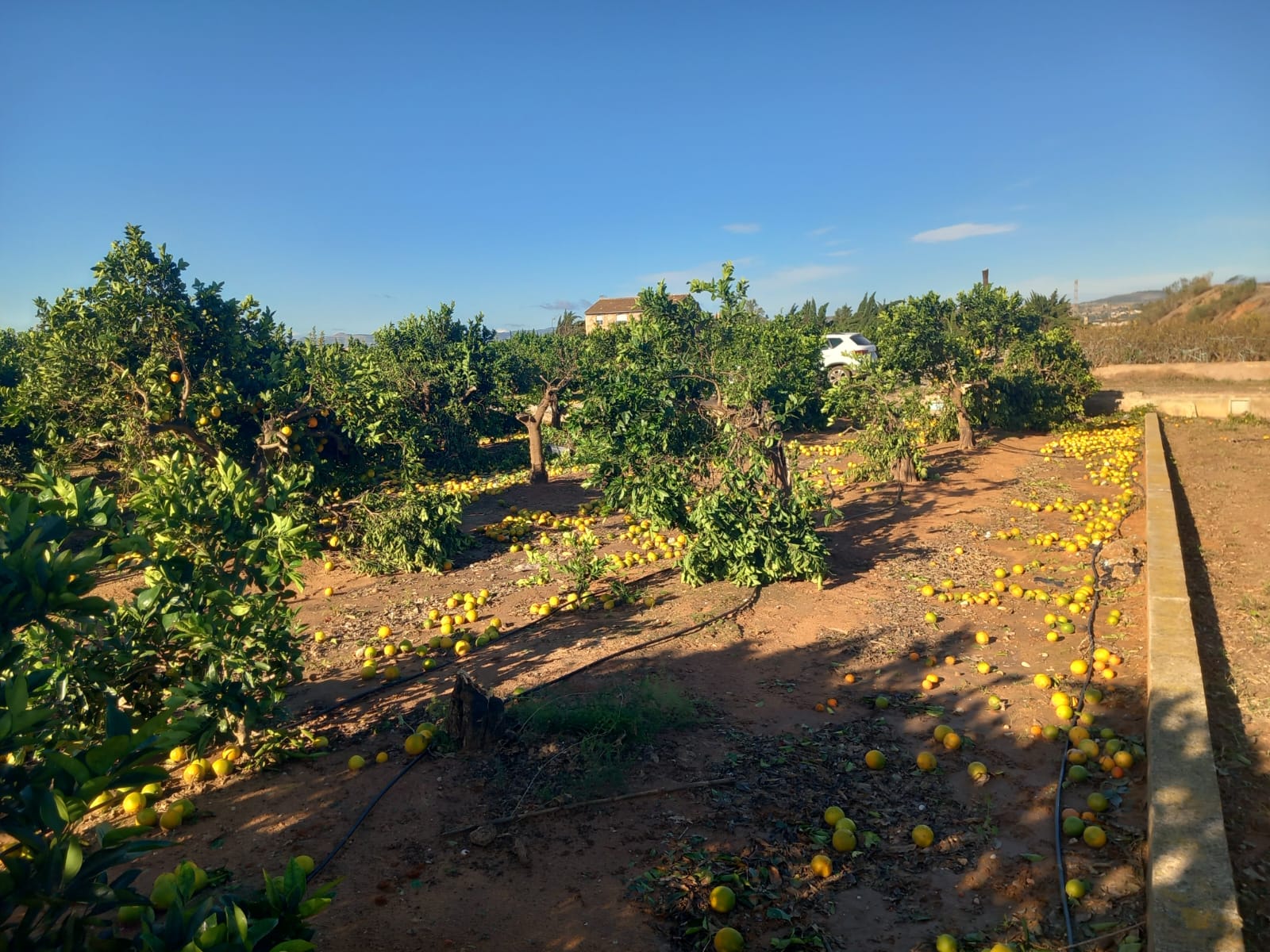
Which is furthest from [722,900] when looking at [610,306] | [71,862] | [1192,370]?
[610,306]

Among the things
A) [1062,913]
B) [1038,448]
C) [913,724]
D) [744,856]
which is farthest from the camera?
[1038,448]

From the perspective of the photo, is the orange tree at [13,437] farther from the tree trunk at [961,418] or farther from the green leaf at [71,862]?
the tree trunk at [961,418]

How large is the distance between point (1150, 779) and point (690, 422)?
6.04 m

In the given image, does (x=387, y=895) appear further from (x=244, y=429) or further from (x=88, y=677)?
(x=244, y=429)

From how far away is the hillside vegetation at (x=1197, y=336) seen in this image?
28656 mm

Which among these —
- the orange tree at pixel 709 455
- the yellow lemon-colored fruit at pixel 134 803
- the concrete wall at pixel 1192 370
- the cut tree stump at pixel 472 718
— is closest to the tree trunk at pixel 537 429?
the orange tree at pixel 709 455

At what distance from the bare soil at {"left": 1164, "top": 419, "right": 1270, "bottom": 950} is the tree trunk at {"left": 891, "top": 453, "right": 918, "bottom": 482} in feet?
13.3

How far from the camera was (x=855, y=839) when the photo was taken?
13.9 ft

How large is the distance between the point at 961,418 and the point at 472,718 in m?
14.7

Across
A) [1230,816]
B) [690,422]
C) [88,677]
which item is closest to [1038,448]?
[690,422]

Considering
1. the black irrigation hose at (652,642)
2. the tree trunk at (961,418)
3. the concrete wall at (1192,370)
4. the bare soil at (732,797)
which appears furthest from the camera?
the concrete wall at (1192,370)

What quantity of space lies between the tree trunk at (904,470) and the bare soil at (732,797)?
5.19 metres

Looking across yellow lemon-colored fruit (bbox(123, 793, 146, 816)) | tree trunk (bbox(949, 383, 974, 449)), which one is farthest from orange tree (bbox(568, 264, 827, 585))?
tree trunk (bbox(949, 383, 974, 449))

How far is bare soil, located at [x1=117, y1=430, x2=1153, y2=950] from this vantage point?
3.64 meters
